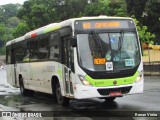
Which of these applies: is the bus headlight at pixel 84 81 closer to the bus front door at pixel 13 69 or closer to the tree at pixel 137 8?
the bus front door at pixel 13 69

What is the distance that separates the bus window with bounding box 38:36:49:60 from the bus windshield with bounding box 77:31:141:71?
333 cm

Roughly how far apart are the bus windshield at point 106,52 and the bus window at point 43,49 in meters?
3.33

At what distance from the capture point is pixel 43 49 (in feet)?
54.9

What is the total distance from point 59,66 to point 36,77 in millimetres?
3731

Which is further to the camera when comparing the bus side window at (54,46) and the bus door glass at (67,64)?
the bus side window at (54,46)

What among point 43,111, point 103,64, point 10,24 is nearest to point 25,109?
point 43,111

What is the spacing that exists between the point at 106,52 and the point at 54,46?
2765mm

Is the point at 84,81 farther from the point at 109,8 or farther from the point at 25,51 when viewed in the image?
the point at 109,8

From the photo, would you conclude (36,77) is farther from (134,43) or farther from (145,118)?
(145,118)

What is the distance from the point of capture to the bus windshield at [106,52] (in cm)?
1304

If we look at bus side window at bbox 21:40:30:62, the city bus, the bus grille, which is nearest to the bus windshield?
the city bus

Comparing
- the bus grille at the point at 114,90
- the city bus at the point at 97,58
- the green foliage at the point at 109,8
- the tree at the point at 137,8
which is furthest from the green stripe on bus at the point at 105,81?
the green foliage at the point at 109,8

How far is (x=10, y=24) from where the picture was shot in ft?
585

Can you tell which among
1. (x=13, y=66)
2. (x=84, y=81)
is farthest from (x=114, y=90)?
(x=13, y=66)
